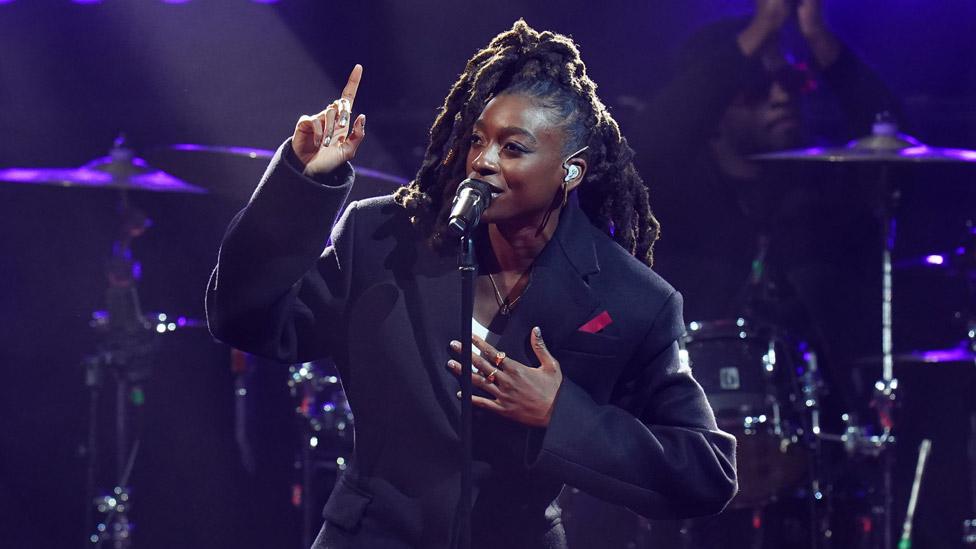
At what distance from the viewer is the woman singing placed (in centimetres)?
248

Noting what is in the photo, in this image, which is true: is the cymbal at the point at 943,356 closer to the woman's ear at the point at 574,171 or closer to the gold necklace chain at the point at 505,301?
the woman's ear at the point at 574,171

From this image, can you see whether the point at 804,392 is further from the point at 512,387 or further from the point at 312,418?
the point at 512,387

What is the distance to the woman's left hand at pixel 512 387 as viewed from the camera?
97.0 inches

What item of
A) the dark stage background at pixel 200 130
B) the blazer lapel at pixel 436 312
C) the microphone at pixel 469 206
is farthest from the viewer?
the dark stage background at pixel 200 130

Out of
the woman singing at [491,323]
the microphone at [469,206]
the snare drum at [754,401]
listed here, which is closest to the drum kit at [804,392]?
the snare drum at [754,401]

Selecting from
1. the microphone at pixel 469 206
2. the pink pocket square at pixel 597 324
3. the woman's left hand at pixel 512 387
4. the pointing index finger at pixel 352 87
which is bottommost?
the woman's left hand at pixel 512 387

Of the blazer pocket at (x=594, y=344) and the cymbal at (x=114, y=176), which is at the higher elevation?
the cymbal at (x=114, y=176)

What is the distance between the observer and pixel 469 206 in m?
2.32

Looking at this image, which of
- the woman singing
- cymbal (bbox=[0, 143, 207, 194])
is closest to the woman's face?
the woman singing

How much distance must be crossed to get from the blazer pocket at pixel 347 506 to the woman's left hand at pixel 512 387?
319mm

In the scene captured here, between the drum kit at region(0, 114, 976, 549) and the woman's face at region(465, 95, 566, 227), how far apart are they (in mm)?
2384

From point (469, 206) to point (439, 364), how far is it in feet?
1.39

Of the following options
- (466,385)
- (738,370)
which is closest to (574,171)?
(466,385)

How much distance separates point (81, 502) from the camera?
267 inches
